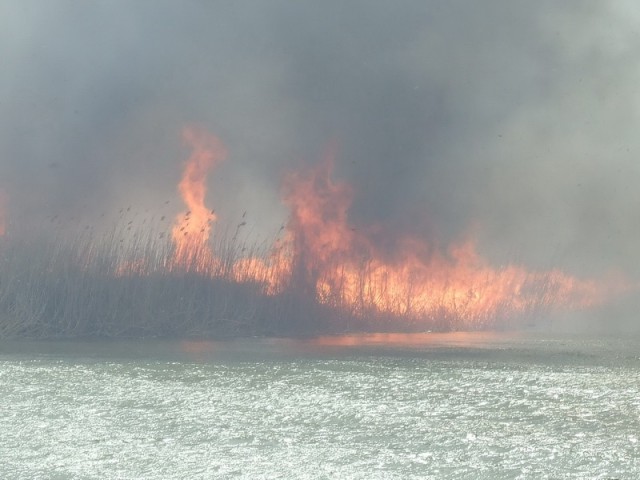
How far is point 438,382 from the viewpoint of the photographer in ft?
26.5

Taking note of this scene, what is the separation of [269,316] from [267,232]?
21.3 ft

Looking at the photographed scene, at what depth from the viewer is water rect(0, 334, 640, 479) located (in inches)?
194

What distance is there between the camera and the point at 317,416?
6293mm

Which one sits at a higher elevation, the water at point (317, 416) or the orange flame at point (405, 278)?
the orange flame at point (405, 278)

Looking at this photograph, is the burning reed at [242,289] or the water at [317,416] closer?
the water at [317,416]

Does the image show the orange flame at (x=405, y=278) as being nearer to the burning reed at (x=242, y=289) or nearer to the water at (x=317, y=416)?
the burning reed at (x=242, y=289)

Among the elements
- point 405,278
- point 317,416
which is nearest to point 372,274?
point 405,278

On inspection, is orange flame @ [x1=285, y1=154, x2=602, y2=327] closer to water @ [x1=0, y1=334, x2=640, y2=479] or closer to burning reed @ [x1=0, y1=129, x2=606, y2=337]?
burning reed @ [x1=0, y1=129, x2=606, y2=337]

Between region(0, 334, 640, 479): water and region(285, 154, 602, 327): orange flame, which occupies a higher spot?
region(285, 154, 602, 327): orange flame

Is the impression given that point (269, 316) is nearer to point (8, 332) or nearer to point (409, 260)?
point (8, 332)

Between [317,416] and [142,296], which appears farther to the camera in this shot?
[142,296]

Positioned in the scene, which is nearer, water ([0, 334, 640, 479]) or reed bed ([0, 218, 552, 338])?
water ([0, 334, 640, 479])

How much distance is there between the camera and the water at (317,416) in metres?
4.94

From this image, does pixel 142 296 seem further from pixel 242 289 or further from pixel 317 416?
pixel 317 416
